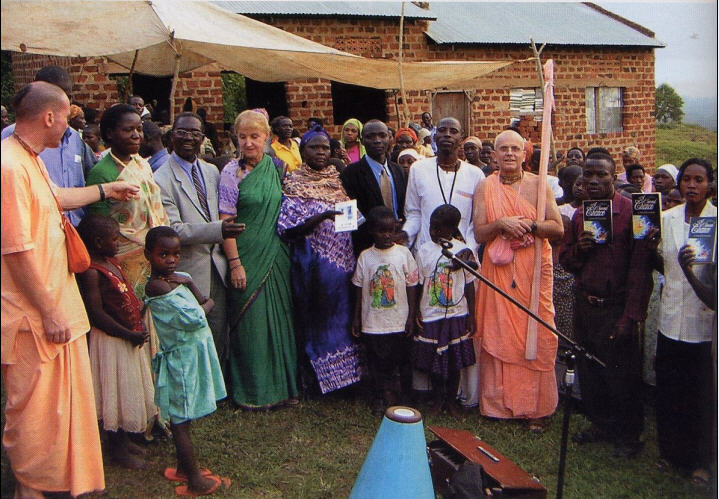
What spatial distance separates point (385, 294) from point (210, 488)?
1.61 metres

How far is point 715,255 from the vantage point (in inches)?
138

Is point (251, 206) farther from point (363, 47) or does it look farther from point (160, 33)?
point (363, 47)

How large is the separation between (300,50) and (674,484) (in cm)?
428

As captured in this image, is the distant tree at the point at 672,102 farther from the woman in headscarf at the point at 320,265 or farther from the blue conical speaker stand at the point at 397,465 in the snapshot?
the blue conical speaker stand at the point at 397,465

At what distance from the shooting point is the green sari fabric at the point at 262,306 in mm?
4461

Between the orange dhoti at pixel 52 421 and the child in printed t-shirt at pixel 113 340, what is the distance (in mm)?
444

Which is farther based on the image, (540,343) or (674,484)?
(540,343)

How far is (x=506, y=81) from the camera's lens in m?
14.6

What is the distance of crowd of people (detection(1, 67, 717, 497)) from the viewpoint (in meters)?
3.00

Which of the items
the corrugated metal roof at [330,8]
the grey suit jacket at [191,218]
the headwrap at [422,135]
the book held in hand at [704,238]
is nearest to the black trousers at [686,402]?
the book held in hand at [704,238]

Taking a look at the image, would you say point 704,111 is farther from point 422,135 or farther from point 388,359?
point 422,135

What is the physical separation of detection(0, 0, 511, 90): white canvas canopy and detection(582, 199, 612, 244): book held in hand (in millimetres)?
2986

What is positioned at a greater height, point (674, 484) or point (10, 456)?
point (10, 456)

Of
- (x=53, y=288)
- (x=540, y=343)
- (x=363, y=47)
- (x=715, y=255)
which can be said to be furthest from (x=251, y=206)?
(x=363, y=47)
